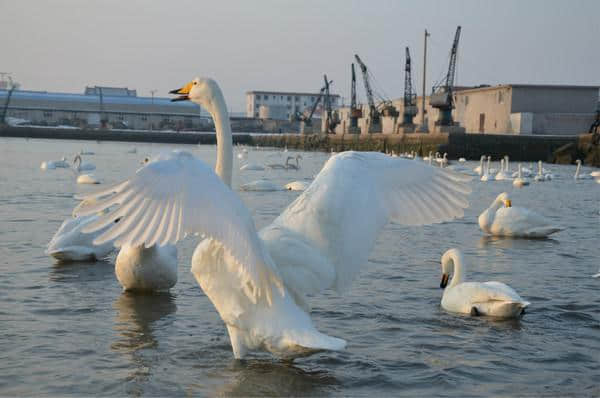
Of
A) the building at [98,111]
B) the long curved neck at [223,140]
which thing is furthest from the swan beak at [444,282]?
the building at [98,111]

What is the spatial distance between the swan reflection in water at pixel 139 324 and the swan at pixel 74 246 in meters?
1.67

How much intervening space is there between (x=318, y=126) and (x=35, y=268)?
119 meters

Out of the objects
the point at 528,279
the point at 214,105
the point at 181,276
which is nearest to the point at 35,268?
the point at 181,276

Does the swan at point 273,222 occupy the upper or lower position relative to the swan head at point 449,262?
upper

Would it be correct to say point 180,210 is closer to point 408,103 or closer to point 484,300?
point 484,300

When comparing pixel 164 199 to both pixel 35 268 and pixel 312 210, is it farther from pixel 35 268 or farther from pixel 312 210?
pixel 35 268

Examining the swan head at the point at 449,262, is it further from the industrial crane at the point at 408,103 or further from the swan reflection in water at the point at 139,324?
the industrial crane at the point at 408,103

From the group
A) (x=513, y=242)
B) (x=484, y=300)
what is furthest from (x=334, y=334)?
(x=513, y=242)

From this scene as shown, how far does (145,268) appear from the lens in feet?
25.3

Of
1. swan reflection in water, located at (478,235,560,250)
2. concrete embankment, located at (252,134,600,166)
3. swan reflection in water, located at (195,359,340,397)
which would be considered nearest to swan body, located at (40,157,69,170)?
swan reflection in water, located at (478,235,560,250)

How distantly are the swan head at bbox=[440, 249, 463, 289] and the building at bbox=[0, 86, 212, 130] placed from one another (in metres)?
122

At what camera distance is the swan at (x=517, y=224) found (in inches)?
478

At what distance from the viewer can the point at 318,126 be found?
127 m

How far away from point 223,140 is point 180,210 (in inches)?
62.1
